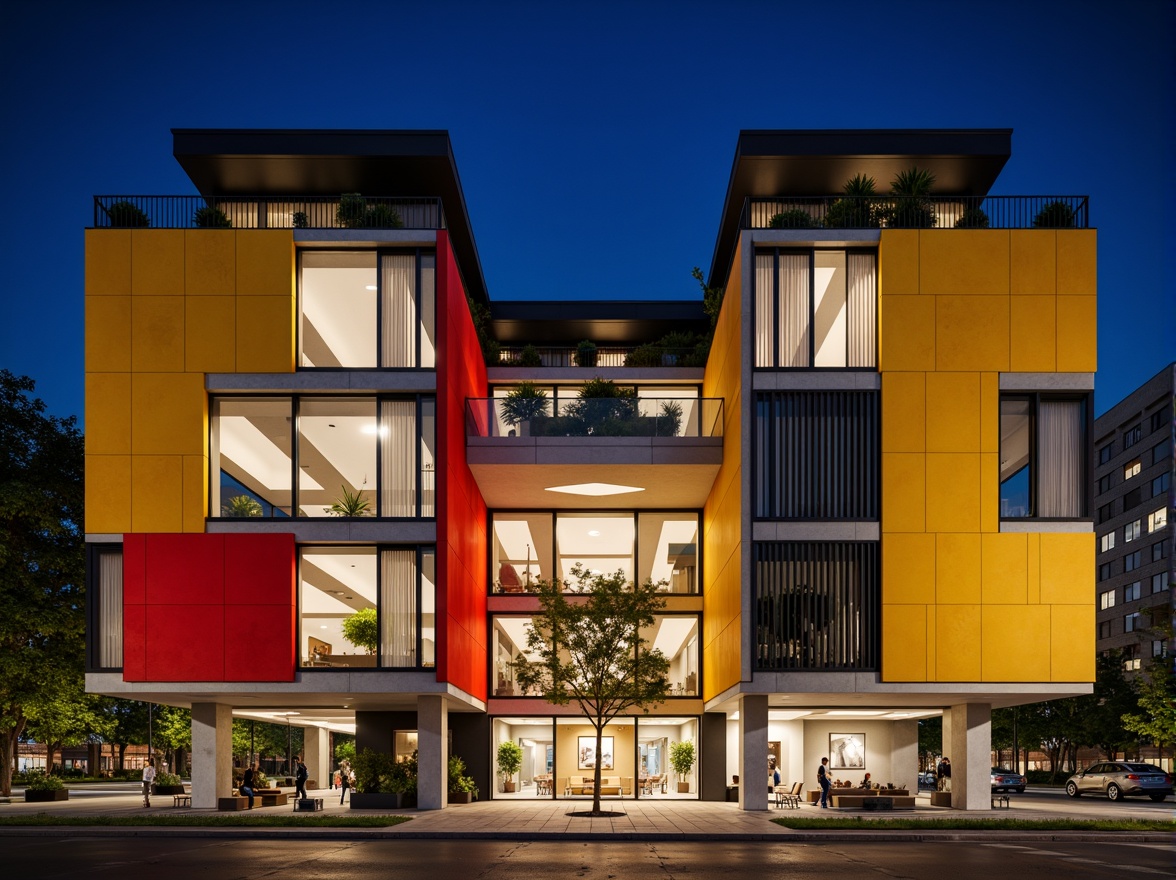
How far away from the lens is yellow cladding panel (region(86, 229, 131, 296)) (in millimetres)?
28609

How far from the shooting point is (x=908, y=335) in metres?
28.7

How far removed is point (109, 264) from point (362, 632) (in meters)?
12.2

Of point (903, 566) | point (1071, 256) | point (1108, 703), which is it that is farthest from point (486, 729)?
point (1108, 703)

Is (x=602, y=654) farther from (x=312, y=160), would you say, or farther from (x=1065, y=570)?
(x=312, y=160)

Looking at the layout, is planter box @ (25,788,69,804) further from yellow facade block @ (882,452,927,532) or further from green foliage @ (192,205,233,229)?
yellow facade block @ (882,452,927,532)

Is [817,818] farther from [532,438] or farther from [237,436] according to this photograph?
[237,436]

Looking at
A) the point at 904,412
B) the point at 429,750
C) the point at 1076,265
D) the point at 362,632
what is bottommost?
the point at 429,750

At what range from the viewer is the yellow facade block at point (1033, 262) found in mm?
28500

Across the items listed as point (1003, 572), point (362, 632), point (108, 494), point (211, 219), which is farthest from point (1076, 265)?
point (108, 494)

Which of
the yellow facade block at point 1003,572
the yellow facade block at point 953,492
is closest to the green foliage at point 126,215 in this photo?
the yellow facade block at point 953,492

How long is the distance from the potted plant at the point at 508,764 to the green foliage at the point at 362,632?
11767mm

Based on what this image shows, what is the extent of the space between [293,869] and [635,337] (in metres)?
36.7

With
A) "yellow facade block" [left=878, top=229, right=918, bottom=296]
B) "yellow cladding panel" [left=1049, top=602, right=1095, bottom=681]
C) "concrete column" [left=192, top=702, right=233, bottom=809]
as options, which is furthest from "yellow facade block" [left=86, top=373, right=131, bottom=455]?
"yellow cladding panel" [left=1049, top=602, right=1095, bottom=681]

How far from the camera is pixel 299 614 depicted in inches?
1111
